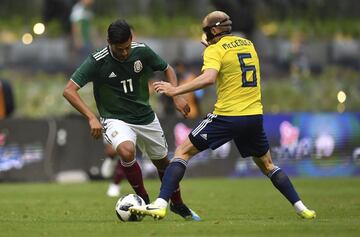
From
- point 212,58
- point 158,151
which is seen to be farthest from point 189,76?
point 212,58

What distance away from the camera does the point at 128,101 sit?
12555 mm

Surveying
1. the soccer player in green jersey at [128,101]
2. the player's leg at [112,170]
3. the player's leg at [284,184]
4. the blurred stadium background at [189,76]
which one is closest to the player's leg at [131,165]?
the soccer player in green jersey at [128,101]

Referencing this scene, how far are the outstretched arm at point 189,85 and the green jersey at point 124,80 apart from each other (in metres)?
1.04

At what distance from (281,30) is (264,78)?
110 inches

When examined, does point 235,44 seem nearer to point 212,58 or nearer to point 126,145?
point 212,58

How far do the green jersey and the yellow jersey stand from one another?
104 centimetres

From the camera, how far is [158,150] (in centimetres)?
1273

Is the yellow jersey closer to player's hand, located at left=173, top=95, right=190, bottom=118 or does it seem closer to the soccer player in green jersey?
player's hand, located at left=173, top=95, right=190, bottom=118

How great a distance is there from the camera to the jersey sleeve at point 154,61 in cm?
1259

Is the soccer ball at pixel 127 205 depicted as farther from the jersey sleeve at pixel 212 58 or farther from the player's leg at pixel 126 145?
the jersey sleeve at pixel 212 58

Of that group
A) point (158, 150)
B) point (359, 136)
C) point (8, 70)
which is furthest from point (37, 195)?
point (8, 70)

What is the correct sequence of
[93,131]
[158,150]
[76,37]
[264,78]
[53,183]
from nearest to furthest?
1. [93,131]
2. [158,150]
3. [53,183]
4. [76,37]
5. [264,78]

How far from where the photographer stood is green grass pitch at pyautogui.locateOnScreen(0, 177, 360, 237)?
10.9 metres

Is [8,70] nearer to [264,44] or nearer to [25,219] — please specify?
[264,44]
